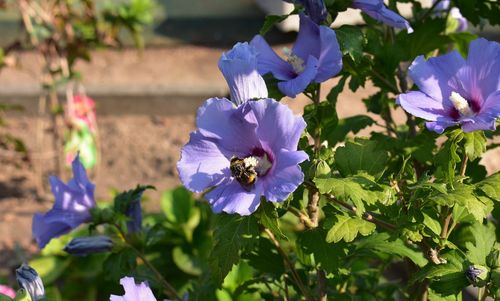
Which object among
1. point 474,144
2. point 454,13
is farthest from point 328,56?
point 454,13

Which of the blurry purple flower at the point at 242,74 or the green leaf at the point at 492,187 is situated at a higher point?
the blurry purple flower at the point at 242,74

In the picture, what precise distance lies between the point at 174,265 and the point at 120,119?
6.22 feet

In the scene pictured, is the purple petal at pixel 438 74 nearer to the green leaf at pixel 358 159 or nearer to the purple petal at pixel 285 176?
the green leaf at pixel 358 159

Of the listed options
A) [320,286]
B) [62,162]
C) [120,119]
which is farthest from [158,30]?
[320,286]

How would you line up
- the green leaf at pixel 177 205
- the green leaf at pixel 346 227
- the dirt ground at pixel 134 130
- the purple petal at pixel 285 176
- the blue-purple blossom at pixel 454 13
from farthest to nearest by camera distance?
the dirt ground at pixel 134 130
the green leaf at pixel 177 205
the blue-purple blossom at pixel 454 13
the green leaf at pixel 346 227
the purple petal at pixel 285 176

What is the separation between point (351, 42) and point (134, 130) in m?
3.48

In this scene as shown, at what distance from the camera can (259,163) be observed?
49.7 inches

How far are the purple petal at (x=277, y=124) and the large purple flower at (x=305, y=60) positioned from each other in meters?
0.12

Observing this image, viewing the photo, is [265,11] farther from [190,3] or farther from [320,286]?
[320,286]

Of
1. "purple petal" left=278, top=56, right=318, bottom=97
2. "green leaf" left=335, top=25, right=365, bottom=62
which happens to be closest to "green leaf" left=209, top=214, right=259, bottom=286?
"purple petal" left=278, top=56, right=318, bottom=97

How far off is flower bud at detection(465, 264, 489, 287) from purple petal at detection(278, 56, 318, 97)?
38cm

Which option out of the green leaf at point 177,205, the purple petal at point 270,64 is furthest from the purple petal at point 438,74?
the green leaf at point 177,205

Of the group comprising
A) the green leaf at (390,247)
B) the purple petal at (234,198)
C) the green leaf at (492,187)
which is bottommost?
the green leaf at (390,247)

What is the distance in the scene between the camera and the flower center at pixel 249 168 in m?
1.24
